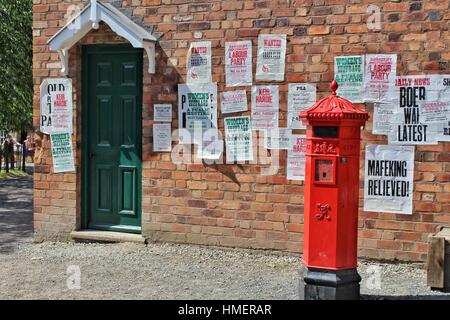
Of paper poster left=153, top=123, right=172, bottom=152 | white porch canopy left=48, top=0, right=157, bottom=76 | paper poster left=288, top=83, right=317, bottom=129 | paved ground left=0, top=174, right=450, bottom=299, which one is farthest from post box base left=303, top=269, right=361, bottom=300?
white porch canopy left=48, top=0, right=157, bottom=76

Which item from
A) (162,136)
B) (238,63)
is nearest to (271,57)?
(238,63)

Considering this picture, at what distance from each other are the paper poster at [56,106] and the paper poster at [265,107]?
2.56 m

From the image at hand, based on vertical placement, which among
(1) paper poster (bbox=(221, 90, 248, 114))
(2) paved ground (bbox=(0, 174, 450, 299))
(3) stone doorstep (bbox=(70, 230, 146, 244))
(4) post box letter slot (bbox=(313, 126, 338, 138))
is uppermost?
(1) paper poster (bbox=(221, 90, 248, 114))

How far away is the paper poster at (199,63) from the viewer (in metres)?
7.08

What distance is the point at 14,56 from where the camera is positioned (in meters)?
15.5

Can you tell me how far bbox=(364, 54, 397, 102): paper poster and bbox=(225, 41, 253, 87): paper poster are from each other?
4.57 ft

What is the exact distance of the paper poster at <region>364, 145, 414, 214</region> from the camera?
6341 millimetres

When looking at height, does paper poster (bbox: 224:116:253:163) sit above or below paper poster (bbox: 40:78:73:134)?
below

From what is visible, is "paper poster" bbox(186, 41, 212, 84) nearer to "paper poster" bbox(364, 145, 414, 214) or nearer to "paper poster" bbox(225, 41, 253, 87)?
"paper poster" bbox(225, 41, 253, 87)

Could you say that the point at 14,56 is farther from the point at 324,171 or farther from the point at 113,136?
the point at 324,171

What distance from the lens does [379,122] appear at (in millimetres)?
6430

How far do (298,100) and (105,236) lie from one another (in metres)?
3.10

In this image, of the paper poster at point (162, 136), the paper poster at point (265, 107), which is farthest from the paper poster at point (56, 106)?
the paper poster at point (265, 107)

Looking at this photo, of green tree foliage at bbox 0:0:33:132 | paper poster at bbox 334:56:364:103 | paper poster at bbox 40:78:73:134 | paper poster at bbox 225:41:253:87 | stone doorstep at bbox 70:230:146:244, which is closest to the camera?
paper poster at bbox 334:56:364:103
